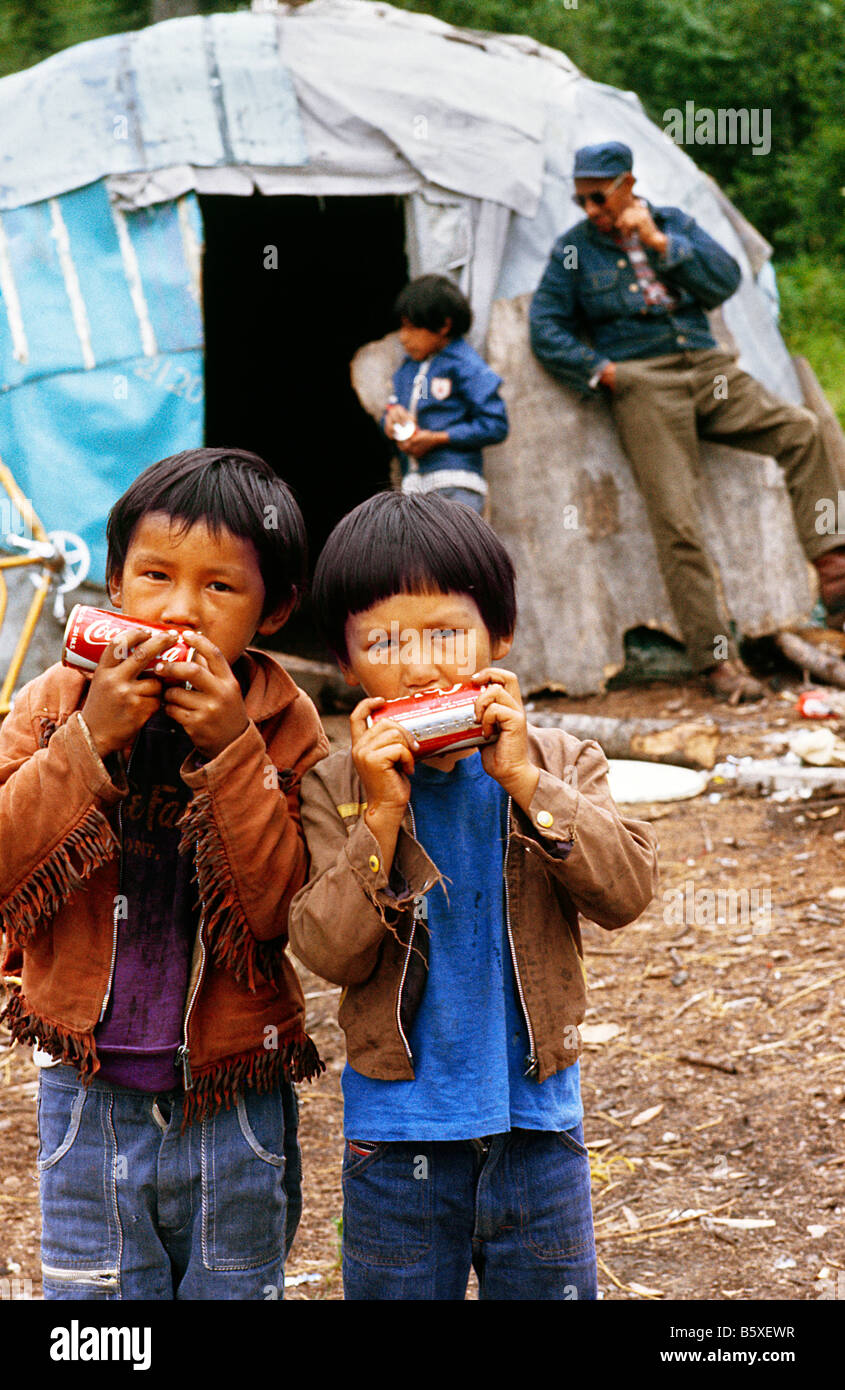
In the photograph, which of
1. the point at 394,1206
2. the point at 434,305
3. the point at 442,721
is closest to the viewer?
the point at 442,721

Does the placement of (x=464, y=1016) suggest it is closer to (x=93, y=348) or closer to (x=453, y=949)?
(x=453, y=949)

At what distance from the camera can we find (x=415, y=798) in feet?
6.36

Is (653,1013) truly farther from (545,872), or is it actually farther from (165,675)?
(165,675)

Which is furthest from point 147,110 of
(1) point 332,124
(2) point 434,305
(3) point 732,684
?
(3) point 732,684

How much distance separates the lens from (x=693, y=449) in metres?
7.39

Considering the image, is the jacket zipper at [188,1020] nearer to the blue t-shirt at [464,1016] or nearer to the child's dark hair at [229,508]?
the blue t-shirt at [464,1016]

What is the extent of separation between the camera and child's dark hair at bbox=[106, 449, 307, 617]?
1.92 meters

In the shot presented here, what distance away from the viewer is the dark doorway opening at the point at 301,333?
32.8 feet

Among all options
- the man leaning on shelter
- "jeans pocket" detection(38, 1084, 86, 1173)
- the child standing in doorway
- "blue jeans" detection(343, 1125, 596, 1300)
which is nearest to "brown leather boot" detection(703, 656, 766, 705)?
the man leaning on shelter

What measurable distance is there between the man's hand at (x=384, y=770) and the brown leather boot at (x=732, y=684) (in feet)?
18.5

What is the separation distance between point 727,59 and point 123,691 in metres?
16.5

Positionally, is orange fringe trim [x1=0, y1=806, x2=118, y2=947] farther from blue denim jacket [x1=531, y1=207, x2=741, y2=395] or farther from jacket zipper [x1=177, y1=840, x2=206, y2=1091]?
blue denim jacket [x1=531, y1=207, x2=741, y2=395]

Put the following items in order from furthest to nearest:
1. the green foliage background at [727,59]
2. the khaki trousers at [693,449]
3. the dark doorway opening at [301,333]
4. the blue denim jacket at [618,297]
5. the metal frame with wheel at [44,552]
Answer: the green foliage background at [727,59]
the dark doorway opening at [301,333]
the khaki trousers at [693,449]
the blue denim jacket at [618,297]
the metal frame with wheel at [44,552]

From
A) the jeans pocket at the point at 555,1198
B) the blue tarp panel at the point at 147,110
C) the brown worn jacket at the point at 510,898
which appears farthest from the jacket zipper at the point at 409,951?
the blue tarp panel at the point at 147,110
